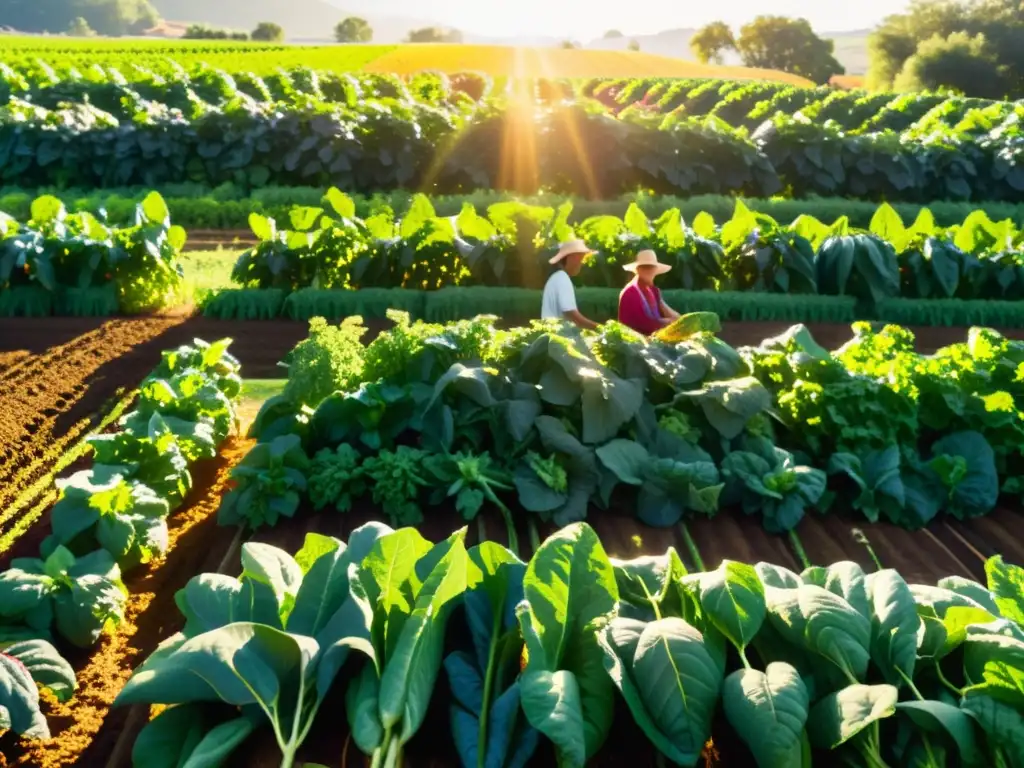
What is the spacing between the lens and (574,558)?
6.94 feet

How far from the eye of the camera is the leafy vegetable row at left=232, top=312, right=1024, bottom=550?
427 cm

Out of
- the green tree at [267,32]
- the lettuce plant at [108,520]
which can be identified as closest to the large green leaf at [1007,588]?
the lettuce plant at [108,520]

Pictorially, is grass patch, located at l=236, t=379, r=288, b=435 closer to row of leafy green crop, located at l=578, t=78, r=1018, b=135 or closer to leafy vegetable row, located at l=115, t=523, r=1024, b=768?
leafy vegetable row, located at l=115, t=523, r=1024, b=768

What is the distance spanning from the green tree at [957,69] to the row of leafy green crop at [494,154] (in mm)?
32664

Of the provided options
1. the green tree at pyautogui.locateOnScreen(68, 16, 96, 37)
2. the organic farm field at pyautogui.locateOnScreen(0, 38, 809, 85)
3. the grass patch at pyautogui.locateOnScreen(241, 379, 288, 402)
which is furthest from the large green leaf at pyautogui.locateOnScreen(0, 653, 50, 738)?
the green tree at pyautogui.locateOnScreen(68, 16, 96, 37)

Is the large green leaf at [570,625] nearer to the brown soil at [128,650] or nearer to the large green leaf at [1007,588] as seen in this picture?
the large green leaf at [1007,588]

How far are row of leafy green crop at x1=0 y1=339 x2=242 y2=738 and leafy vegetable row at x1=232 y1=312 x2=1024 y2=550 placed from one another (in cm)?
36

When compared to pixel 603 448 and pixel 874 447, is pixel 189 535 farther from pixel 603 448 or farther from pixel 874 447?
pixel 874 447

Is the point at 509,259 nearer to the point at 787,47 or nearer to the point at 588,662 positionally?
the point at 588,662

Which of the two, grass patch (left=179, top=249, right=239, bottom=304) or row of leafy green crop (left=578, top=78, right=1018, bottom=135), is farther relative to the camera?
row of leafy green crop (left=578, top=78, right=1018, bottom=135)

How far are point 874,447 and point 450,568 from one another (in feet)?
10.5

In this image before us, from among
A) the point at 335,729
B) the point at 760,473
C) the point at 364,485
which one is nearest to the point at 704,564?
the point at 760,473

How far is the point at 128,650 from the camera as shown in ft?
10.9

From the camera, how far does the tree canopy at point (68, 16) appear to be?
6299 inches
